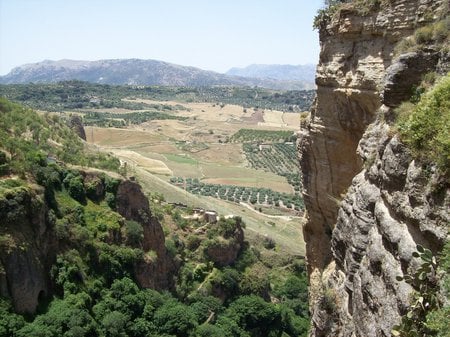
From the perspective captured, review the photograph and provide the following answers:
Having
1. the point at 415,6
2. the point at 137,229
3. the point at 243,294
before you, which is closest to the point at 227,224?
the point at 243,294

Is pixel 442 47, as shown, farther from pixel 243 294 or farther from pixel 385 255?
pixel 243 294

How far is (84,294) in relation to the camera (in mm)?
42438

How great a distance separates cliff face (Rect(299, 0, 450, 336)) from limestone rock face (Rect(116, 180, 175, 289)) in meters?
31.0

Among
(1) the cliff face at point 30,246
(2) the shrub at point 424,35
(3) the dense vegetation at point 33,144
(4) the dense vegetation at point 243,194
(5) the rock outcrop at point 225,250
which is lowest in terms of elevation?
(4) the dense vegetation at point 243,194

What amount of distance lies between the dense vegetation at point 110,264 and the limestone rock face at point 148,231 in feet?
3.44

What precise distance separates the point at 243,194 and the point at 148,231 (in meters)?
62.9

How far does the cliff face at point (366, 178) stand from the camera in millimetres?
11820

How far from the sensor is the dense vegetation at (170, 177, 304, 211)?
362ft

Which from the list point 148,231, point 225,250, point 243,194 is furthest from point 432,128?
point 243,194

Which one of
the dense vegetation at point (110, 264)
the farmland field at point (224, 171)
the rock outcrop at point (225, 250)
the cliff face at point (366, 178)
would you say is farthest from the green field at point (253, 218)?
the cliff face at point (366, 178)

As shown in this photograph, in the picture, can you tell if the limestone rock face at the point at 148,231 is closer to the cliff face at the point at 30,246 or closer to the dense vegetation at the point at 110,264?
the cliff face at the point at 30,246

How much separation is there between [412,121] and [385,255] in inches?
144

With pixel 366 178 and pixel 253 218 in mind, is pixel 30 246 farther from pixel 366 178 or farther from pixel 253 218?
pixel 253 218

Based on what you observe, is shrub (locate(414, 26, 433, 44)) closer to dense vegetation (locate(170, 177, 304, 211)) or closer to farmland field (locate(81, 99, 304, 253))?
farmland field (locate(81, 99, 304, 253))
